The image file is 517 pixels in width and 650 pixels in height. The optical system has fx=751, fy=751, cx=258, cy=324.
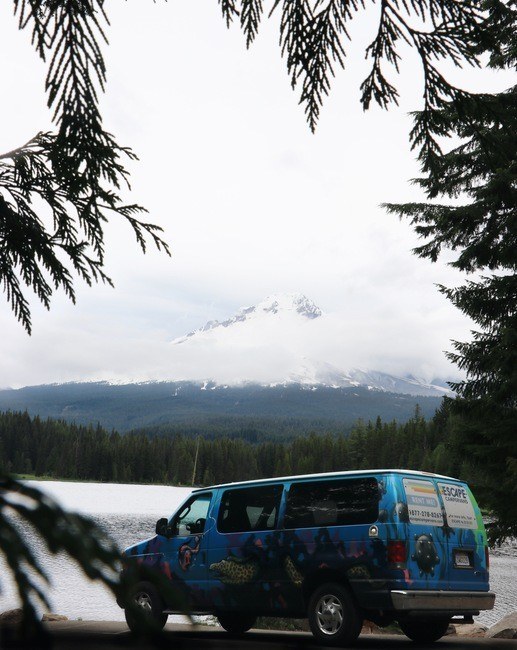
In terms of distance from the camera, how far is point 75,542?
922 mm

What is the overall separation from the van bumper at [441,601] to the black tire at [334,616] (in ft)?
2.12

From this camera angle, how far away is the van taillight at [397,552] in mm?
9406

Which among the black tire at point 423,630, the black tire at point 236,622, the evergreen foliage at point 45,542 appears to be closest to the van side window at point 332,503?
the black tire at point 423,630

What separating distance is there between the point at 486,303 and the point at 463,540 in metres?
8.54

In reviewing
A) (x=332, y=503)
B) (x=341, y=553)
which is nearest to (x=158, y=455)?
(x=332, y=503)

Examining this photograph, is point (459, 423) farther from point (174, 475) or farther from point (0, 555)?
point (174, 475)

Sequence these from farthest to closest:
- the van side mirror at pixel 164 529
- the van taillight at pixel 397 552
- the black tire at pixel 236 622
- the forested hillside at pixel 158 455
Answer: the forested hillside at pixel 158 455
the black tire at pixel 236 622
the van side mirror at pixel 164 529
the van taillight at pixel 397 552

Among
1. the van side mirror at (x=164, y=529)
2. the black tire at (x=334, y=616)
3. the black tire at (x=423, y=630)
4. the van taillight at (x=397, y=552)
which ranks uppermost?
the van taillight at (x=397, y=552)

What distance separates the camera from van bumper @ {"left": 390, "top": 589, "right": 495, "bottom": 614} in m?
9.29

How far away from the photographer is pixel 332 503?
33.5ft

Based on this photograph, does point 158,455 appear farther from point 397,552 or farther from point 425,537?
point 397,552

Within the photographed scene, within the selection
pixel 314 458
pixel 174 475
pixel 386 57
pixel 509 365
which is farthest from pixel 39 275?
pixel 174 475

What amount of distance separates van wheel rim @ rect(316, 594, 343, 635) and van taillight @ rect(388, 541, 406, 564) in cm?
95

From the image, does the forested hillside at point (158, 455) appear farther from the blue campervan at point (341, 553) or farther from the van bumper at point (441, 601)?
the van bumper at point (441, 601)
